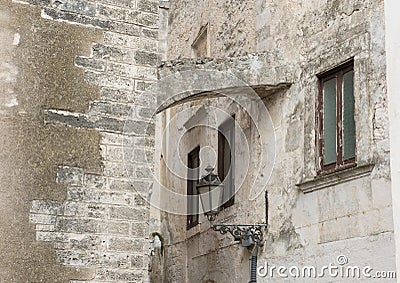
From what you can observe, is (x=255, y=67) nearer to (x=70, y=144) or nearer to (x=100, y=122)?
(x=100, y=122)

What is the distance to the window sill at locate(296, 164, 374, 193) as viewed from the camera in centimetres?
587

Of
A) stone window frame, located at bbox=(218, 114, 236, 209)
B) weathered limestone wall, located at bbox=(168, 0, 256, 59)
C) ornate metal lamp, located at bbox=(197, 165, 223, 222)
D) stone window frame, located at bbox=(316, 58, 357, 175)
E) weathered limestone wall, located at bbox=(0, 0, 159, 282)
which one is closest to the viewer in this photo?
weathered limestone wall, located at bbox=(0, 0, 159, 282)

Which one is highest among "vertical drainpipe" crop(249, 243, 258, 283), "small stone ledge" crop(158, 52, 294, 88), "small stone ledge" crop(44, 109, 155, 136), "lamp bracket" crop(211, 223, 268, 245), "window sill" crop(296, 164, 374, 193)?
"small stone ledge" crop(158, 52, 294, 88)

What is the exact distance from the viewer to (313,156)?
6574 mm

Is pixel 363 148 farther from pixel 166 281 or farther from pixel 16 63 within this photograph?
pixel 166 281

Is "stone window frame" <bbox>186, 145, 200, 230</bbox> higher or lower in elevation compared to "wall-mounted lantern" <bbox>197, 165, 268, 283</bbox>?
higher

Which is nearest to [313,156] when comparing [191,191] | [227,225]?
[227,225]

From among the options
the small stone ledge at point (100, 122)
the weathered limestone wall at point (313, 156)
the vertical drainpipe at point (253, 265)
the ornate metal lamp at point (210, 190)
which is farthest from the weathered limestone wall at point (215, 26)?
the small stone ledge at point (100, 122)

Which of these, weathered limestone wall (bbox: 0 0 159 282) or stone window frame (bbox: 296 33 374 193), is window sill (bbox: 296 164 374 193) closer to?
stone window frame (bbox: 296 33 374 193)

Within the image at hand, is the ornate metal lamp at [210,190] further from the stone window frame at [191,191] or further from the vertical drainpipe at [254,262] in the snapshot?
the stone window frame at [191,191]

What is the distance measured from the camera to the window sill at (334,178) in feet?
19.3

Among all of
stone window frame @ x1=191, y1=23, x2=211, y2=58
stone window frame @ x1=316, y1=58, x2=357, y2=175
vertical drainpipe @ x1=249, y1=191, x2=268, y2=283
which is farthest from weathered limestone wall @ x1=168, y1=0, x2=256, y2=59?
vertical drainpipe @ x1=249, y1=191, x2=268, y2=283

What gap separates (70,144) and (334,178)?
2249mm

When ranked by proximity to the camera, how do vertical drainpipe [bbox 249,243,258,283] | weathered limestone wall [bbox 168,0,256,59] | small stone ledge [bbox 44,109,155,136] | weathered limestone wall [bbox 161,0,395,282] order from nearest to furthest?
small stone ledge [bbox 44,109,155,136], weathered limestone wall [bbox 161,0,395,282], vertical drainpipe [bbox 249,243,258,283], weathered limestone wall [bbox 168,0,256,59]
